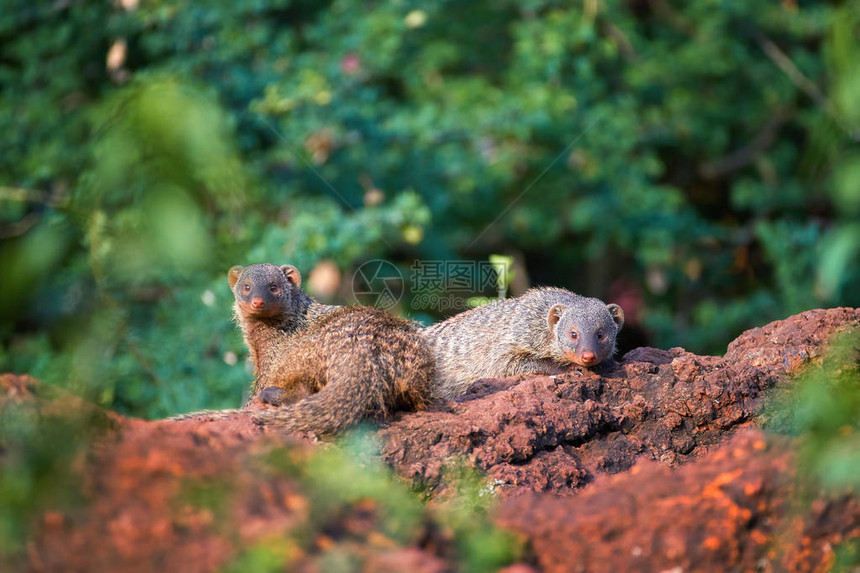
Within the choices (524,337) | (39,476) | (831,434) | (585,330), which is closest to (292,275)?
(524,337)

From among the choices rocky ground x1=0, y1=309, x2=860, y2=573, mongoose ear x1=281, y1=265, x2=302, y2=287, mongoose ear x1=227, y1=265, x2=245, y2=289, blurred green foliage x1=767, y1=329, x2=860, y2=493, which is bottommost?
mongoose ear x1=227, y1=265, x2=245, y2=289

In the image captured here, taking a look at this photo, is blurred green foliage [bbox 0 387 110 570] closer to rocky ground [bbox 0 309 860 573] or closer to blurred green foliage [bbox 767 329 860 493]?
rocky ground [bbox 0 309 860 573]

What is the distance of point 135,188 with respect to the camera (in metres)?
1.04

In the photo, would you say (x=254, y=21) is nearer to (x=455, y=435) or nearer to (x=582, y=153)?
(x=582, y=153)

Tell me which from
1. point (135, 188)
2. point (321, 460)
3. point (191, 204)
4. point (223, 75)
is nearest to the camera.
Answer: point (191, 204)

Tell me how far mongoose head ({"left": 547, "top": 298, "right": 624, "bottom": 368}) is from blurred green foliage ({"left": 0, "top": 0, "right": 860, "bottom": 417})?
4.49 ft

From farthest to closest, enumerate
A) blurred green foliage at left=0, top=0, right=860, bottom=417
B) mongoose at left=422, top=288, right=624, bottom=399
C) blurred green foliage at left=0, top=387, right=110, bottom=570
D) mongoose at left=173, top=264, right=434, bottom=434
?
blurred green foliage at left=0, top=0, right=860, bottom=417
mongoose at left=422, top=288, right=624, bottom=399
mongoose at left=173, top=264, right=434, bottom=434
blurred green foliage at left=0, top=387, right=110, bottom=570

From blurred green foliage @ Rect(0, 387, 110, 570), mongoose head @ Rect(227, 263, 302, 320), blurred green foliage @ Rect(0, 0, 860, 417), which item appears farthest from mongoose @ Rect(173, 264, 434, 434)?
blurred green foliage @ Rect(0, 0, 860, 417)

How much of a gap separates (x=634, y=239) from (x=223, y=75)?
4177mm

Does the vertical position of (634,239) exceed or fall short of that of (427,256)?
it falls short

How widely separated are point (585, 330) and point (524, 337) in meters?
0.39

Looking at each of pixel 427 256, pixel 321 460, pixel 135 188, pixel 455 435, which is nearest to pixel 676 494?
pixel 321 460

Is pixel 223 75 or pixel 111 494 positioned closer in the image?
pixel 111 494

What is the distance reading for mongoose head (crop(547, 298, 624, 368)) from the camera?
4117 mm
